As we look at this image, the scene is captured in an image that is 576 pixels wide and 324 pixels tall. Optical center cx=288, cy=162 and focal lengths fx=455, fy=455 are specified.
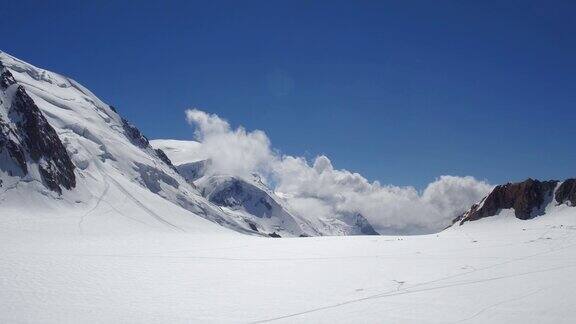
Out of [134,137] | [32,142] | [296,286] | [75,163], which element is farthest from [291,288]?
[134,137]

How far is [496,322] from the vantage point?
15.8 m

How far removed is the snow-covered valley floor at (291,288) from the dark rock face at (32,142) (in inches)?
2372

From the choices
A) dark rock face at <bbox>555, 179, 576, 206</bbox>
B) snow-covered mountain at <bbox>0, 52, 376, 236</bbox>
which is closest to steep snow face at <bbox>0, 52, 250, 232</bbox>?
snow-covered mountain at <bbox>0, 52, 376, 236</bbox>

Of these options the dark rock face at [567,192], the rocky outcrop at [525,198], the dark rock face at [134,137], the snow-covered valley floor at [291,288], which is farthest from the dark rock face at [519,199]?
the dark rock face at [134,137]

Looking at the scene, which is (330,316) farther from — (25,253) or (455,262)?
(25,253)

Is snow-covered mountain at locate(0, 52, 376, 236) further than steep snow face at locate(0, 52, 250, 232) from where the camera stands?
No

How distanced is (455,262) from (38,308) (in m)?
25.4

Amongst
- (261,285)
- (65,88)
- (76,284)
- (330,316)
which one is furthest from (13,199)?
(65,88)

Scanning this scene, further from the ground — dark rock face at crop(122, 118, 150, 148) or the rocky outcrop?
dark rock face at crop(122, 118, 150, 148)

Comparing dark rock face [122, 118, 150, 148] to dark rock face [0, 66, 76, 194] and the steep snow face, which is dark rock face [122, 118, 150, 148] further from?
dark rock face [0, 66, 76, 194]

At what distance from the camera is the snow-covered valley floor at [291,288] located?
17203mm

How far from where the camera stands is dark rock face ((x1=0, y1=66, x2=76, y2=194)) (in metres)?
88.4

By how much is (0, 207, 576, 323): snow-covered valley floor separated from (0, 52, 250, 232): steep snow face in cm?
5256

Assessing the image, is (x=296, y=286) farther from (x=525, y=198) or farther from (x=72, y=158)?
(x=72, y=158)
